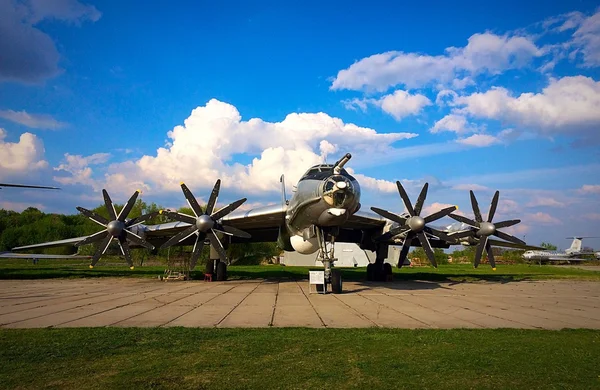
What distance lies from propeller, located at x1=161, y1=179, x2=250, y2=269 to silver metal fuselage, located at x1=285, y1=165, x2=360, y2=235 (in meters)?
3.33

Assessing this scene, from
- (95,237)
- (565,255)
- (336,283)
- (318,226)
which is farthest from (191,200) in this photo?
(565,255)

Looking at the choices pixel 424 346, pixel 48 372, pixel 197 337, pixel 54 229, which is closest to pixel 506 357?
pixel 424 346

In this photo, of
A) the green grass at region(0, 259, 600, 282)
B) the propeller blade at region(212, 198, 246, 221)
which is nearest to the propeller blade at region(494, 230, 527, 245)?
the green grass at region(0, 259, 600, 282)

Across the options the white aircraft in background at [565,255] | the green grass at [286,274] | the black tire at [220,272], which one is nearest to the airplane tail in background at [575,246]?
the white aircraft in background at [565,255]

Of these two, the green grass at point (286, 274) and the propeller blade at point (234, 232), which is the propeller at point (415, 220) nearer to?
the propeller blade at point (234, 232)

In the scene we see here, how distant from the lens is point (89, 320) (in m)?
8.77

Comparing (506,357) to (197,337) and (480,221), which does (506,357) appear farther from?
(480,221)

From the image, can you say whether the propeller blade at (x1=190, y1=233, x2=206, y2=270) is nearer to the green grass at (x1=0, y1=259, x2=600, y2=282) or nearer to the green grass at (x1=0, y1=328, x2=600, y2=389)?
the green grass at (x1=0, y1=259, x2=600, y2=282)

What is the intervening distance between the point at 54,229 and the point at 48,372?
258 feet

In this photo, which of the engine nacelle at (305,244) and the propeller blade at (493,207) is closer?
the engine nacelle at (305,244)

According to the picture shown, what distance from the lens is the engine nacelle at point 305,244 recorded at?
16969 mm

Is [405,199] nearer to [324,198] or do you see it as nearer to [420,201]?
[420,201]

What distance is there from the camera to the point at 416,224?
17.8 metres

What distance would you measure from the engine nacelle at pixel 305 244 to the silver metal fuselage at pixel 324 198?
28.4 inches
